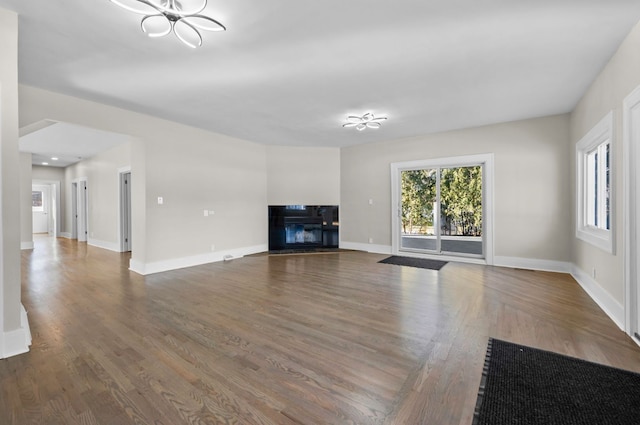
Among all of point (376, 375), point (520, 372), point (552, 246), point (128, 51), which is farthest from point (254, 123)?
point (552, 246)

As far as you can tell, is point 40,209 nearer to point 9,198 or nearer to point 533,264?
point 9,198

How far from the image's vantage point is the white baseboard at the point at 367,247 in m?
6.66

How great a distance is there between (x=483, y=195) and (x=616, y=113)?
2.75 m

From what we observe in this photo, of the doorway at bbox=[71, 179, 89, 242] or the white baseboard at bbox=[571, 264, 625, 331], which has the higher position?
the doorway at bbox=[71, 179, 89, 242]

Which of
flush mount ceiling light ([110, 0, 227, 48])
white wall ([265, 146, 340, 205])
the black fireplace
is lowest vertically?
the black fireplace

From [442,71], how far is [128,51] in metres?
3.31

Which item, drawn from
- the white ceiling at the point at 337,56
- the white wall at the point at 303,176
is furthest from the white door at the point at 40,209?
the white ceiling at the point at 337,56

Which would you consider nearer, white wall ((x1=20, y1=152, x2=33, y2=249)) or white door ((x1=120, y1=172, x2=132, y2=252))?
white door ((x1=120, y1=172, x2=132, y2=252))

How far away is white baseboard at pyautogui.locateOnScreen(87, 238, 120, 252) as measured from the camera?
726 cm

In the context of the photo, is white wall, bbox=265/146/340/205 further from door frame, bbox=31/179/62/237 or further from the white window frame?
door frame, bbox=31/179/62/237

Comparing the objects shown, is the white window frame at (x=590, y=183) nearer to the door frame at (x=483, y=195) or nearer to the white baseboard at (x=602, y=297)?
the white baseboard at (x=602, y=297)

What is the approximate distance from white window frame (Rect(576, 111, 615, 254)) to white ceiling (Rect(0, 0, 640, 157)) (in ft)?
2.18

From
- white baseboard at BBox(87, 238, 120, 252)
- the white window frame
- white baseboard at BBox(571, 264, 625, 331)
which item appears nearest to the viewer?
white baseboard at BBox(571, 264, 625, 331)

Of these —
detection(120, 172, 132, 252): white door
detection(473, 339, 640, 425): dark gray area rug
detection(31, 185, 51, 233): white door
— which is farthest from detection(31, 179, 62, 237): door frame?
detection(473, 339, 640, 425): dark gray area rug
